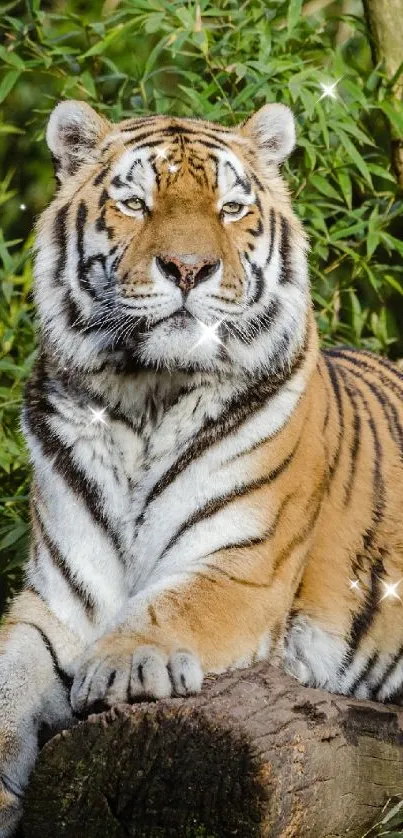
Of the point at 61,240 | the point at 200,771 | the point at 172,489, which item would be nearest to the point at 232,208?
the point at 61,240

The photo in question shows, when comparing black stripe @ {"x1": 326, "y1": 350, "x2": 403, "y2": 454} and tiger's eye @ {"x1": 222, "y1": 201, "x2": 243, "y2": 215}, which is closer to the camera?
tiger's eye @ {"x1": 222, "y1": 201, "x2": 243, "y2": 215}

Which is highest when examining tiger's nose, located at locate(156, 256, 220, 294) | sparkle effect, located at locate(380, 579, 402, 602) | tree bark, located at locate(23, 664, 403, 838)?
tiger's nose, located at locate(156, 256, 220, 294)

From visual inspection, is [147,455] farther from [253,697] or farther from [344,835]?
[344,835]

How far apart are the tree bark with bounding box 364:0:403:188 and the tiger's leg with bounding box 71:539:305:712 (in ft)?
8.41

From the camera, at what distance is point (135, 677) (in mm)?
2693

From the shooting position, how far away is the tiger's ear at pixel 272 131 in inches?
142

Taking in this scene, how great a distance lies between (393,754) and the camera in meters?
3.04

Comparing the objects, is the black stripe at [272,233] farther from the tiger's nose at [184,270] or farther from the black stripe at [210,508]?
the black stripe at [210,508]

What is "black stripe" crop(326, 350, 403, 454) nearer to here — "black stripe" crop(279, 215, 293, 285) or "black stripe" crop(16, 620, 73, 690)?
"black stripe" crop(279, 215, 293, 285)

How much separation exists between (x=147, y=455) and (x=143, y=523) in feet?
0.52

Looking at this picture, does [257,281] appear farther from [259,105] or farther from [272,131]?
[259,105]

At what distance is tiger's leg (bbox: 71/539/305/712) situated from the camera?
271 centimetres

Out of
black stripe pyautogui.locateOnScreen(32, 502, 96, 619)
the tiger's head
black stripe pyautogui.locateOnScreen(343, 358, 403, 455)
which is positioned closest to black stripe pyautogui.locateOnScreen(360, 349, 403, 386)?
black stripe pyautogui.locateOnScreen(343, 358, 403, 455)

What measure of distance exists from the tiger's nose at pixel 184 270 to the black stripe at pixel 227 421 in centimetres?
38
